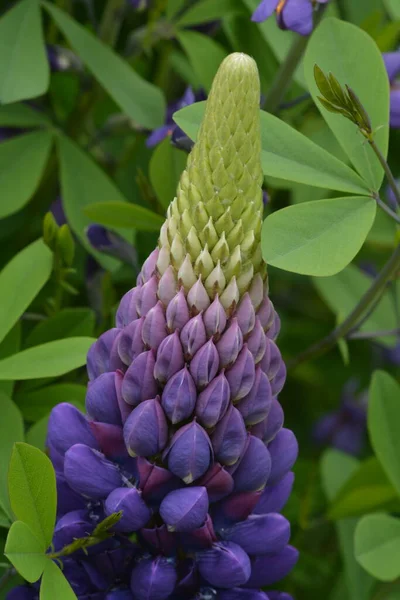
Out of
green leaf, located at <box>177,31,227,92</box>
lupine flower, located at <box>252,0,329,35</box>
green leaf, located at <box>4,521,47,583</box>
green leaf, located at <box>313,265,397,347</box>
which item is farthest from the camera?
green leaf, located at <box>313,265,397,347</box>

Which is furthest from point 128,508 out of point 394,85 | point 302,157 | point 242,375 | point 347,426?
point 347,426

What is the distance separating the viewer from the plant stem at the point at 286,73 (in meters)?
1.11

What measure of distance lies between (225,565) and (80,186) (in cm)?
62

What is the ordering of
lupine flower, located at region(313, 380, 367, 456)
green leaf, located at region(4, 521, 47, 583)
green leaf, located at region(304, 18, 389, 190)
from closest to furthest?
green leaf, located at region(4, 521, 47, 583) → green leaf, located at region(304, 18, 389, 190) → lupine flower, located at region(313, 380, 367, 456)

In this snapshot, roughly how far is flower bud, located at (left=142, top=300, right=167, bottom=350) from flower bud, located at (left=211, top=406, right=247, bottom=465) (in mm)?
87

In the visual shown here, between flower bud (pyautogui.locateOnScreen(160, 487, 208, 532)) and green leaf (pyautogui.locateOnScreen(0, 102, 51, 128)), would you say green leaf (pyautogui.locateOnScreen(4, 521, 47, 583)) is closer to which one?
flower bud (pyautogui.locateOnScreen(160, 487, 208, 532))

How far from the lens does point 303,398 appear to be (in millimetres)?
1817

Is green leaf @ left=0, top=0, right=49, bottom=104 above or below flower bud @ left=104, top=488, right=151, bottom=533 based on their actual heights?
above

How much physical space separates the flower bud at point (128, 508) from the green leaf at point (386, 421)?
1.47ft

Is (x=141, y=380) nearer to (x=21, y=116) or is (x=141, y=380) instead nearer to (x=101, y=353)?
(x=101, y=353)

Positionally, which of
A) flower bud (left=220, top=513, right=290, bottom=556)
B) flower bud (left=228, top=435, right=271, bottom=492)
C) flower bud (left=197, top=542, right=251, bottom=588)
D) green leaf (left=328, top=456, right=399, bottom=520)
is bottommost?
green leaf (left=328, top=456, right=399, bottom=520)

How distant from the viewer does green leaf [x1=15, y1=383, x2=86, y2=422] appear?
971mm

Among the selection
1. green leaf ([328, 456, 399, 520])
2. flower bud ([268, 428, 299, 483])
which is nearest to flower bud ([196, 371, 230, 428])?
flower bud ([268, 428, 299, 483])

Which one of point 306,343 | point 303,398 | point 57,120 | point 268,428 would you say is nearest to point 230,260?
point 268,428
